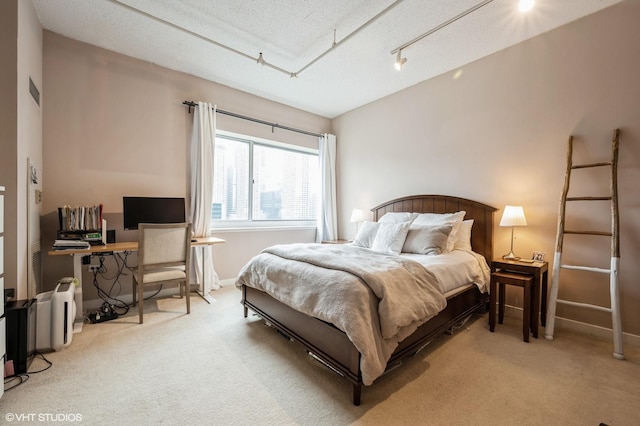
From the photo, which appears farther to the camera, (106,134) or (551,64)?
(106,134)

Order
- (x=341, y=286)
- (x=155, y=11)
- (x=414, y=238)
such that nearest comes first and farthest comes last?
(x=341, y=286)
(x=155, y=11)
(x=414, y=238)

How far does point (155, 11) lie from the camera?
2.44 m

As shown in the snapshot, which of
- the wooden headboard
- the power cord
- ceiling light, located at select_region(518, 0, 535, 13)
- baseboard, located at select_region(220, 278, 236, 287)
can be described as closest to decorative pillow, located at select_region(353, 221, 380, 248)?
the wooden headboard

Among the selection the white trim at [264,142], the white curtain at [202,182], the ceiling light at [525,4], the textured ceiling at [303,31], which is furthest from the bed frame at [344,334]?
the white trim at [264,142]

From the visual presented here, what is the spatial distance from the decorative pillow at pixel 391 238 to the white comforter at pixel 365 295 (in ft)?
2.69

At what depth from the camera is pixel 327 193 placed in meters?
4.91

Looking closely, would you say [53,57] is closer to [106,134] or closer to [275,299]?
[106,134]

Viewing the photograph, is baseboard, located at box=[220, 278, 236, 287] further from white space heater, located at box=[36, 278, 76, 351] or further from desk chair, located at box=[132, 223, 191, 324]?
white space heater, located at box=[36, 278, 76, 351]

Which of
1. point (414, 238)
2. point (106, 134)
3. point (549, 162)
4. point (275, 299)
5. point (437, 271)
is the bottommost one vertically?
point (275, 299)

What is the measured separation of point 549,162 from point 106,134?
472 cm

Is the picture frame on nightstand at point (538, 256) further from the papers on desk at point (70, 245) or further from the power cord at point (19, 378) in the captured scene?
the papers on desk at point (70, 245)

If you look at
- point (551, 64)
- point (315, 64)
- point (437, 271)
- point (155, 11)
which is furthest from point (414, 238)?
point (155, 11)

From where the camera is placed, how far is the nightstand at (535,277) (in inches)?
94.4

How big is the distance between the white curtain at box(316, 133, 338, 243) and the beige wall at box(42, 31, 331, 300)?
1.68 m
